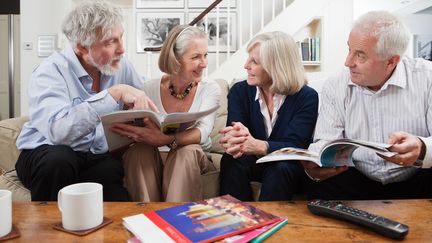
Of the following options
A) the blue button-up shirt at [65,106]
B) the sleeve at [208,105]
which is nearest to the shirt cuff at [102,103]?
the blue button-up shirt at [65,106]

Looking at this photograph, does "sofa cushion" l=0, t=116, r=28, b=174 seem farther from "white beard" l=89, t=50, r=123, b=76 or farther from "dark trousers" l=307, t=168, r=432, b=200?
"dark trousers" l=307, t=168, r=432, b=200

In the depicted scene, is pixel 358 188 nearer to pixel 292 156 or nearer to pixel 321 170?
pixel 321 170

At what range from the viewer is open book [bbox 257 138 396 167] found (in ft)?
3.11

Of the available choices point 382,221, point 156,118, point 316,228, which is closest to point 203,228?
point 316,228

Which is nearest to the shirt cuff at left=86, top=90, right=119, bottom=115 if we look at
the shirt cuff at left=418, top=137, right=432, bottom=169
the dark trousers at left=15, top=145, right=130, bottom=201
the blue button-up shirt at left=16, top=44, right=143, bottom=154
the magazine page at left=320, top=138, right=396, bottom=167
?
the blue button-up shirt at left=16, top=44, right=143, bottom=154

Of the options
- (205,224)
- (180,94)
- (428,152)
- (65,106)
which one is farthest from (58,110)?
(428,152)

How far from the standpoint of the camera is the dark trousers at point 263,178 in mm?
1288

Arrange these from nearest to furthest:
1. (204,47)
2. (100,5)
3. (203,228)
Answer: (203,228)
(100,5)
(204,47)

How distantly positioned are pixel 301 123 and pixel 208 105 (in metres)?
0.42

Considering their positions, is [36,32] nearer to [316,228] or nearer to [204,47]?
[204,47]

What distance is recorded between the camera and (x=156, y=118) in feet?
3.87

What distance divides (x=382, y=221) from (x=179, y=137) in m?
0.85

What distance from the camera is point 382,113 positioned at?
4.31 feet

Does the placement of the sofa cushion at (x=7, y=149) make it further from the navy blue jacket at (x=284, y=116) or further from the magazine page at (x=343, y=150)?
the magazine page at (x=343, y=150)
